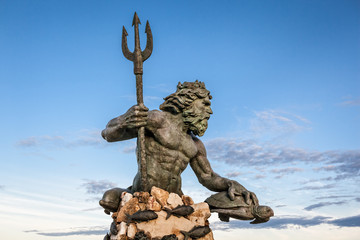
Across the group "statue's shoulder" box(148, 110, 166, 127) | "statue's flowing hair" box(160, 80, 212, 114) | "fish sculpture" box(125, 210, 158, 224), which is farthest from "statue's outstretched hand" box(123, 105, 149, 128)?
"fish sculpture" box(125, 210, 158, 224)

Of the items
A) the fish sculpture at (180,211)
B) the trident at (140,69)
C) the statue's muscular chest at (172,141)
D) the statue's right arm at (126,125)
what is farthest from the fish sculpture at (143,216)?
the statue's right arm at (126,125)

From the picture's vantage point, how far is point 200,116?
830 centimetres

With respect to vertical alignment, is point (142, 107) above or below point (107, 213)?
above

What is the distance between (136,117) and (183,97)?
1095 millimetres

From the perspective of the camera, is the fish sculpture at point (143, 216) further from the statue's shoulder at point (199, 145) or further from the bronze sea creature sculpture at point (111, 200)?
the statue's shoulder at point (199, 145)

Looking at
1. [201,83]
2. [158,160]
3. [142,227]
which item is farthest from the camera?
[201,83]

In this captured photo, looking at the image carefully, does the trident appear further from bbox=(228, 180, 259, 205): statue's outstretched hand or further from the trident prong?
bbox=(228, 180, 259, 205): statue's outstretched hand

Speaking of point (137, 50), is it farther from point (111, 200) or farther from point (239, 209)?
point (239, 209)

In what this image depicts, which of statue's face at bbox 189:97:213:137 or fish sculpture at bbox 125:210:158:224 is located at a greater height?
statue's face at bbox 189:97:213:137

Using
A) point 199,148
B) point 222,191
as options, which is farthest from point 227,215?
point 199,148

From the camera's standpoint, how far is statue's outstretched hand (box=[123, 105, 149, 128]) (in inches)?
295

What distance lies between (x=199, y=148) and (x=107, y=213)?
194cm

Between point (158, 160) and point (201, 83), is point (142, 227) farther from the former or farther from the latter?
point (201, 83)

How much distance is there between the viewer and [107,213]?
8195 mm
